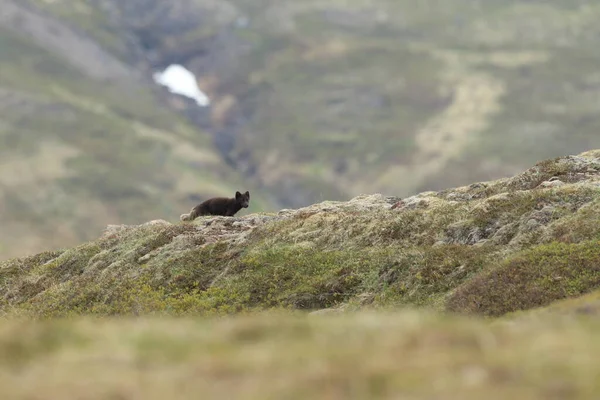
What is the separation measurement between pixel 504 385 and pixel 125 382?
15.5ft

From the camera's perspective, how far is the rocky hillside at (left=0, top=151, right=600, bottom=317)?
26328 mm

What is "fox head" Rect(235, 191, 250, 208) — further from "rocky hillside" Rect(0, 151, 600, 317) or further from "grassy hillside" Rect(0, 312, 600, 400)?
"grassy hillside" Rect(0, 312, 600, 400)

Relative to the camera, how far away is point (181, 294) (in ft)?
119

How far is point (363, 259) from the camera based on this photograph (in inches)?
1347

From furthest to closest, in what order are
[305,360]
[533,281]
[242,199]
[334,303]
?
[242,199] → [334,303] → [533,281] → [305,360]

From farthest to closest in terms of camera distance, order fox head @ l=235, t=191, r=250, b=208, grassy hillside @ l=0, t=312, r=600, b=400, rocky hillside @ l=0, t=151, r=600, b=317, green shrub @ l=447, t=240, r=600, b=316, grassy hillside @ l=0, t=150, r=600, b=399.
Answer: fox head @ l=235, t=191, r=250, b=208 → rocky hillside @ l=0, t=151, r=600, b=317 → green shrub @ l=447, t=240, r=600, b=316 → grassy hillside @ l=0, t=150, r=600, b=399 → grassy hillside @ l=0, t=312, r=600, b=400

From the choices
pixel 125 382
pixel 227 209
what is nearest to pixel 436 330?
pixel 125 382

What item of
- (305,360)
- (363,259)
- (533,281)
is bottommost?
(305,360)

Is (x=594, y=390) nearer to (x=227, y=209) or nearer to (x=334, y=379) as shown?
(x=334, y=379)

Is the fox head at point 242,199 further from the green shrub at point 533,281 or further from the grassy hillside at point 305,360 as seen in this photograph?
the grassy hillside at point 305,360

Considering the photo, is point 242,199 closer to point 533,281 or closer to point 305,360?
point 533,281

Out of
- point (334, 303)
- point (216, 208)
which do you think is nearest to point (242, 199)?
point (216, 208)

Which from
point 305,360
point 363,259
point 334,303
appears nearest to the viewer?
point 305,360

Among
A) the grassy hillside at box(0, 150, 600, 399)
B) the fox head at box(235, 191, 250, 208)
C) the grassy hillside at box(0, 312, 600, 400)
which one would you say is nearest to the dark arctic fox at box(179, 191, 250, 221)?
the fox head at box(235, 191, 250, 208)
